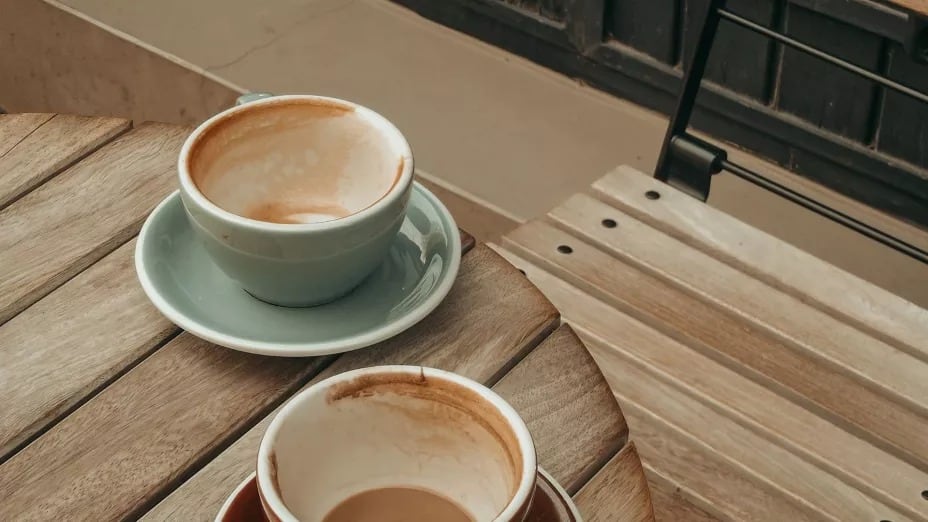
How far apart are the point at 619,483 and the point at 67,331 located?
16.7 inches

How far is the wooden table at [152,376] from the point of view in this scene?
0.82m

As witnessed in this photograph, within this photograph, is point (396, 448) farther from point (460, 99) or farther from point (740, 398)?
point (460, 99)

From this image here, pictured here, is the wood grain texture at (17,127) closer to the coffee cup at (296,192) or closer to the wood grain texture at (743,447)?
the coffee cup at (296,192)

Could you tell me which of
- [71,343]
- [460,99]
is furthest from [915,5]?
[460,99]

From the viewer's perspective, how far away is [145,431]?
0.85 meters

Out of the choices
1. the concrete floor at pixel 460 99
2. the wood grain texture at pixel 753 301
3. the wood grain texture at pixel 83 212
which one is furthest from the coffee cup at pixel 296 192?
the concrete floor at pixel 460 99

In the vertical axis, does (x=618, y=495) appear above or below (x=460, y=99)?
above

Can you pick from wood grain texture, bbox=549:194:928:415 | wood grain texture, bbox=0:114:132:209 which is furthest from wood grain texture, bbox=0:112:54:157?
wood grain texture, bbox=549:194:928:415

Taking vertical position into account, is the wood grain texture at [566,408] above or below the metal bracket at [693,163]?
above

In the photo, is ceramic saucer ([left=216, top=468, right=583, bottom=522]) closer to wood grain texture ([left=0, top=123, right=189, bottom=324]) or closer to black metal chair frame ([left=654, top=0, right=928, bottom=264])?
wood grain texture ([left=0, top=123, right=189, bottom=324])

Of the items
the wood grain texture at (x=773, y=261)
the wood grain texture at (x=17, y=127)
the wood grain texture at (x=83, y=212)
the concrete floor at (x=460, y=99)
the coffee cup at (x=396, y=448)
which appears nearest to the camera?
the coffee cup at (x=396, y=448)

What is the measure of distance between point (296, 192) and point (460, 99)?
1.46 meters

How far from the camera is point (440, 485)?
0.75 m

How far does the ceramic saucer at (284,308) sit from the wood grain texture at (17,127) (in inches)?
7.8
